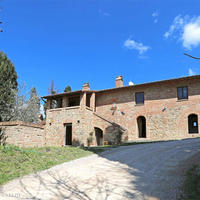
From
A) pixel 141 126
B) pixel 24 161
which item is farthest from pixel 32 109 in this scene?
pixel 24 161

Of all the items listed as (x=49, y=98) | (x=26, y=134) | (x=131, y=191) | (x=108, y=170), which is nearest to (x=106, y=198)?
(x=131, y=191)

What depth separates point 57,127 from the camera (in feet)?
64.3

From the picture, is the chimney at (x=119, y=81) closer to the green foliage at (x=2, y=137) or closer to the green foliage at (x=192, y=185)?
the green foliage at (x=2, y=137)

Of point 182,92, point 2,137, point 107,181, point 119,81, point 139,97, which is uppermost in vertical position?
point 119,81

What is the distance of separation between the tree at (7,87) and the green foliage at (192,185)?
19.6 metres

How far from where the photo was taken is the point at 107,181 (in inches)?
233

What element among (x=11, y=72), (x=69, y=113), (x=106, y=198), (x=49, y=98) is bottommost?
(x=106, y=198)

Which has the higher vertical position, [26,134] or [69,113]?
[69,113]

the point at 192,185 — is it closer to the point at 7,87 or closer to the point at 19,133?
the point at 19,133

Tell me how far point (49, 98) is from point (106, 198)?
17.7 m

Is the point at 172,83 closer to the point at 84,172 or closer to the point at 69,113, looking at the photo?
the point at 69,113

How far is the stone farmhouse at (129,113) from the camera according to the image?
16.8 meters

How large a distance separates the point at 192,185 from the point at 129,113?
1419 cm

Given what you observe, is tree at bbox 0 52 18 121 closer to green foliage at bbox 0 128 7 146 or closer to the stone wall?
green foliage at bbox 0 128 7 146
